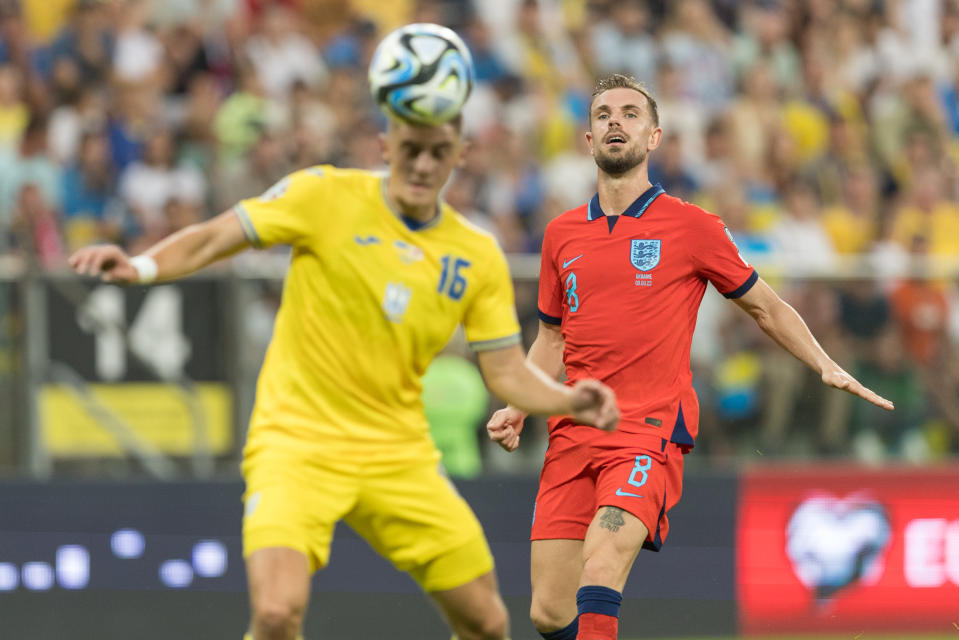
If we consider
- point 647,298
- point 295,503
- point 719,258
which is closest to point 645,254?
point 647,298

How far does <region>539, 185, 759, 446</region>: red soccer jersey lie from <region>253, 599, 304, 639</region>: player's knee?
2.05 meters

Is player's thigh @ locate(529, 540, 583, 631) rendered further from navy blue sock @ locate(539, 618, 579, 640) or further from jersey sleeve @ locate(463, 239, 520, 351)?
jersey sleeve @ locate(463, 239, 520, 351)

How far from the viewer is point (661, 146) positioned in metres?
12.8

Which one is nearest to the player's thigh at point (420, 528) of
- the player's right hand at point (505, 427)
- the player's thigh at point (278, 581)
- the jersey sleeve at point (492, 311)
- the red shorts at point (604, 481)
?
the player's thigh at point (278, 581)

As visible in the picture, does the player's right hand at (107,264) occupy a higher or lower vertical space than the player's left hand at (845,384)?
higher

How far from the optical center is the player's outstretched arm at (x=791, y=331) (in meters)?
7.00

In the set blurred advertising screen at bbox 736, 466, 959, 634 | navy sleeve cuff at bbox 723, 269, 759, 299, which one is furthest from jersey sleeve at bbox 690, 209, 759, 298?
blurred advertising screen at bbox 736, 466, 959, 634

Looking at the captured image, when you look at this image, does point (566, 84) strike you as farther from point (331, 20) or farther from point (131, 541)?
point (131, 541)

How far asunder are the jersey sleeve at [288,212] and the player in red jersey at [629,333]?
5.58ft

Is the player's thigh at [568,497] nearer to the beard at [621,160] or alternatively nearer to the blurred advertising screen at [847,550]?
the beard at [621,160]

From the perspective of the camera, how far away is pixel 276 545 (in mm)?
5641

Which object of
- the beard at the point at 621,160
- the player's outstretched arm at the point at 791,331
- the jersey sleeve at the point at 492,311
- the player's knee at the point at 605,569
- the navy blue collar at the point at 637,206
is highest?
the beard at the point at 621,160

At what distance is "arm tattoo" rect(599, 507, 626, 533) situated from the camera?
6.68m

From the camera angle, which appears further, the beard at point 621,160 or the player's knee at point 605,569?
the beard at point 621,160
